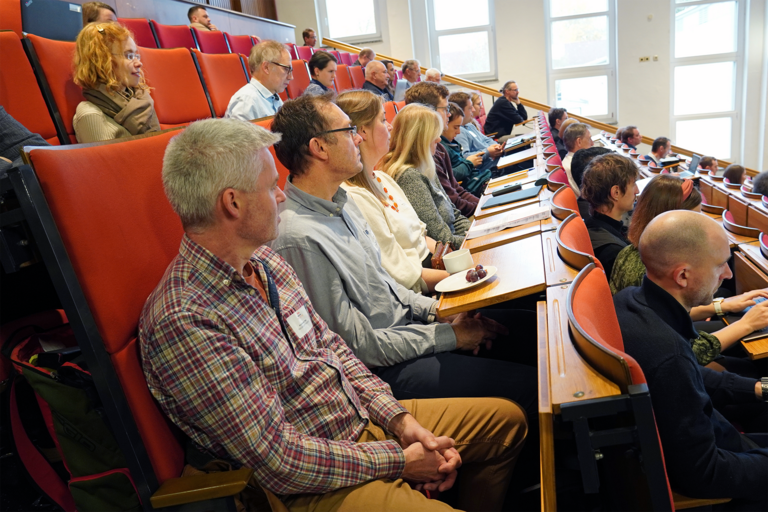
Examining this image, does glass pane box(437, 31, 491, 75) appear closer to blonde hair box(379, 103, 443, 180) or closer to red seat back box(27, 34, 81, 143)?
blonde hair box(379, 103, 443, 180)

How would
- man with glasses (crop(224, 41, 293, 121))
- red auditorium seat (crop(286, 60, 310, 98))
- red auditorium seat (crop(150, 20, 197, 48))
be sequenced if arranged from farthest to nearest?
red auditorium seat (crop(286, 60, 310, 98)), red auditorium seat (crop(150, 20, 197, 48)), man with glasses (crop(224, 41, 293, 121))

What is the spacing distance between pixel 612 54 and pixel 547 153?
6.26 meters

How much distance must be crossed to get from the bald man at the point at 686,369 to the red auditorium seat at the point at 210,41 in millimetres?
3627

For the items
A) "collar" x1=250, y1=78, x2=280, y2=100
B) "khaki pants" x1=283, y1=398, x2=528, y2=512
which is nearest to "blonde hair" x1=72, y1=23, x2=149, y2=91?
"collar" x1=250, y1=78, x2=280, y2=100

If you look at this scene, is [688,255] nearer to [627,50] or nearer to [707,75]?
[627,50]

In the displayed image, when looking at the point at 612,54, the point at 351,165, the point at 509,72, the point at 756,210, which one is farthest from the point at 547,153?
the point at 612,54

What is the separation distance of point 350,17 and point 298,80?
5076mm

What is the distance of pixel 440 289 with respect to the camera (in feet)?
4.39

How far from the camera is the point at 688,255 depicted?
1245 mm

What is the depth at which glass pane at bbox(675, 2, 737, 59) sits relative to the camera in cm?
830

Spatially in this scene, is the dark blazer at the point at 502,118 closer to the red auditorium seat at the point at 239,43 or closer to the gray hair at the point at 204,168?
the red auditorium seat at the point at 239,43

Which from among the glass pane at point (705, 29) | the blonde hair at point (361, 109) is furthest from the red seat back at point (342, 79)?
the glass pane at point (705, 29)

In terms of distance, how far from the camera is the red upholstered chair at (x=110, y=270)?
32.4 inches

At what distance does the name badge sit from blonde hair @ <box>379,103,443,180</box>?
4.05 ft
